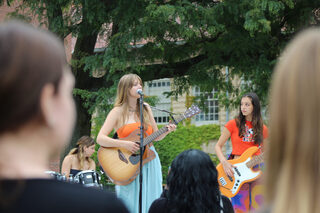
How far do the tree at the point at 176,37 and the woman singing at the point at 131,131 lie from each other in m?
2.81

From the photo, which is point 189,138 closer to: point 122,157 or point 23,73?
point 122,157

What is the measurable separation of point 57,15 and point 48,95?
9.28m

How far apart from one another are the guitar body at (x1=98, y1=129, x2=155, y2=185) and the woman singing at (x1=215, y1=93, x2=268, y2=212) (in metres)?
1.15

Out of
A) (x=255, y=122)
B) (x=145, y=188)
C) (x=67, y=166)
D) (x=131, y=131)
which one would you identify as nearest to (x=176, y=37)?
(x=67, y=166)

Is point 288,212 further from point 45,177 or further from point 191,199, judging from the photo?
point 191,199

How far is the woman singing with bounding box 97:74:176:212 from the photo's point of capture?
19.3 ft

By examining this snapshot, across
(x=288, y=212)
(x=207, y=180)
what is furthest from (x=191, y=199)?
(x=288, y=212)

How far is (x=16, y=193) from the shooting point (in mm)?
1237

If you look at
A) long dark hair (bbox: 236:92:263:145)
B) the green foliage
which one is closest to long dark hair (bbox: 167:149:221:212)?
long dark hair (bbox: 236:92:263:145)

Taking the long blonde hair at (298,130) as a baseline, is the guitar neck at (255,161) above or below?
below

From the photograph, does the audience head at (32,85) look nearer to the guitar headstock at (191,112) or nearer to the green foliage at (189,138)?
the guitar headstock at (191,112)

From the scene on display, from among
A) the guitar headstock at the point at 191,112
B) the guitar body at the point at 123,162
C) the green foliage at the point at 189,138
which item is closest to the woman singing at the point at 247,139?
the guitar headstock at the point at 191,112

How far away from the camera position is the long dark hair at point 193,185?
3447 millimetres

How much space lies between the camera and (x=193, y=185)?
347cm
